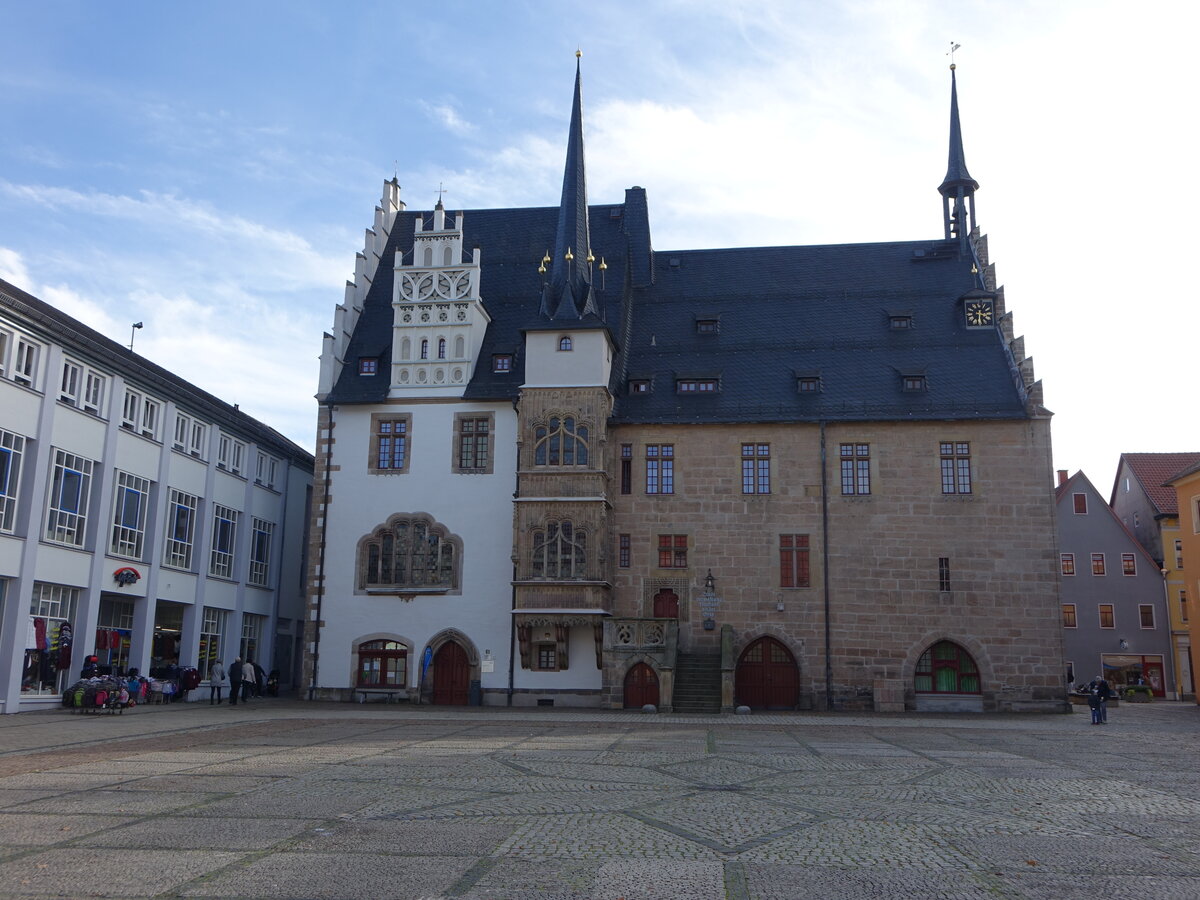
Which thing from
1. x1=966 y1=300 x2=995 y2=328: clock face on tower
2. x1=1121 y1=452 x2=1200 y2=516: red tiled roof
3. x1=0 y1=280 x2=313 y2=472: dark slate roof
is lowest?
x1=0 y1=280 x2=313 y2=472: dark slate roof

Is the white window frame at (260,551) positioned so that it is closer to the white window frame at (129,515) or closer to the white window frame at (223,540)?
the white window frame at (223,540)

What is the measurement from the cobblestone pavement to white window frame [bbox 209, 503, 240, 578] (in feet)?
50.9

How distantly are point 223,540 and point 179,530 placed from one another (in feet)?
9.42

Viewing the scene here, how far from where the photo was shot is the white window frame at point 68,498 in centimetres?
2892

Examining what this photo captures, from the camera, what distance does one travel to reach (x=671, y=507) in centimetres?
3556

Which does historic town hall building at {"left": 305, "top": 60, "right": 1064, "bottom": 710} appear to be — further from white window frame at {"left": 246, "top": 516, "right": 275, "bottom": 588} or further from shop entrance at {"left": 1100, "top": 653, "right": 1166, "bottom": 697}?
shop entrance at {"left": 1100, "top": 653, "right": 1166, "bottom": 697}

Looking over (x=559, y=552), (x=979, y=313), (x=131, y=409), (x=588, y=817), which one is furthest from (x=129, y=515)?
(x=979, y=313)

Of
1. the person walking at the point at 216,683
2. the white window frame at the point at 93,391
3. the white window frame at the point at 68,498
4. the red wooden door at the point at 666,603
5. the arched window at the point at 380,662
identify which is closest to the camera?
the white window frame at the point at 68,498

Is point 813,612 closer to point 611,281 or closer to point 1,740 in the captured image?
point 611,281

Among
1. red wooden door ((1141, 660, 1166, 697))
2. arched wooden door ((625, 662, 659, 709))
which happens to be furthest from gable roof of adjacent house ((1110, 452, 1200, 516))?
arched wooden door ((625, 662, 659, 709))

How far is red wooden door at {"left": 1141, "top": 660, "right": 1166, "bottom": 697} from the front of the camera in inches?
2191

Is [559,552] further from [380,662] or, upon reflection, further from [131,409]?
[131,409]

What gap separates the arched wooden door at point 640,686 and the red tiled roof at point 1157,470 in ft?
123

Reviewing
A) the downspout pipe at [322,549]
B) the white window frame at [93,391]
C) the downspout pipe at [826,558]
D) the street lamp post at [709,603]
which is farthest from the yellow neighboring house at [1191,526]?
the white window frame at [93,391]
